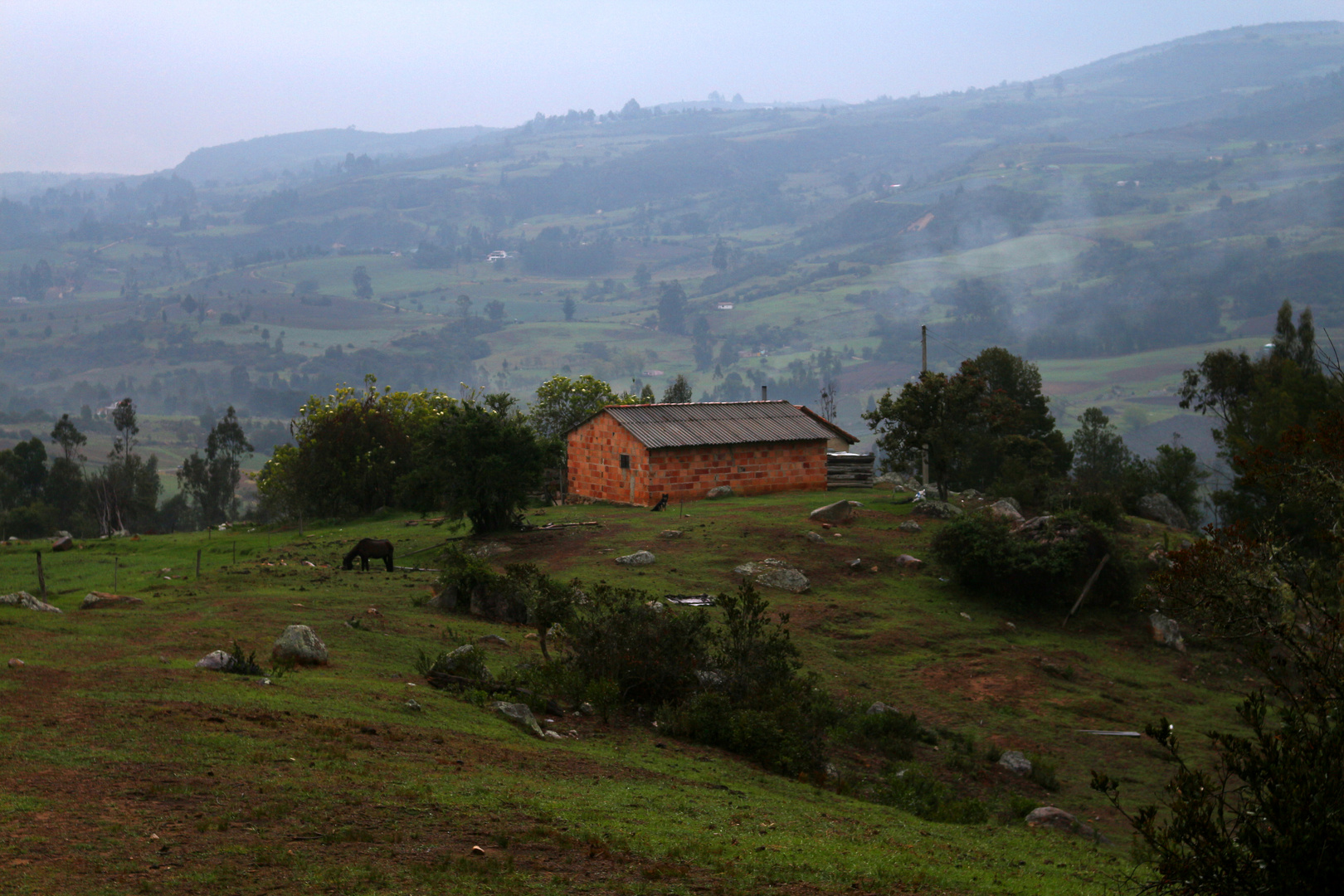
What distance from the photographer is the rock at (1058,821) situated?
15594 mm

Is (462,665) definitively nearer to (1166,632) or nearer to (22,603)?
(22,603)

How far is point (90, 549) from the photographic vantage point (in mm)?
38750

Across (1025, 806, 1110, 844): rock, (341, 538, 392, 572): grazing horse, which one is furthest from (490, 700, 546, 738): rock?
(341, 538, 392, 572): grazing horse

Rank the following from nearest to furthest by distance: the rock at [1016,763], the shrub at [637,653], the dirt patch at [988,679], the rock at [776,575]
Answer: the shrub at [637,653] → the rock at [1016,763] → the dirt patch at [988,679] → the rock at [776,575]

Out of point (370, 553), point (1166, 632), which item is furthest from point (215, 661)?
point (1166, 632)

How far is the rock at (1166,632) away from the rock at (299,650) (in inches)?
825

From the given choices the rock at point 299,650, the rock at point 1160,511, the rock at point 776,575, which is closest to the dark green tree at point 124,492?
the rock at point 776,575

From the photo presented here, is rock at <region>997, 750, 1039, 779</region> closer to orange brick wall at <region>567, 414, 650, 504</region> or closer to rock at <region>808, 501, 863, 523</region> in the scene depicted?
rock at <region>808, 501, 863, 523</region>

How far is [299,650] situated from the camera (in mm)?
16594

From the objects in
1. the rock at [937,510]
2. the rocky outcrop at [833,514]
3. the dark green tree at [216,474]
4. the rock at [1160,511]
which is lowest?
the dark green tree at [216,474]

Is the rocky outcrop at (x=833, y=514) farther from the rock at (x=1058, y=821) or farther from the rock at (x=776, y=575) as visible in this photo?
the rock at (x=1058, y=821)

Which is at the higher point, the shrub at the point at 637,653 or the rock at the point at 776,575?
the shrub at the point at 637,653

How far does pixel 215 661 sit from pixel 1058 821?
12.5 m

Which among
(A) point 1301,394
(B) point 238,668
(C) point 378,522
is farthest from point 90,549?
(A) point 1301,394
